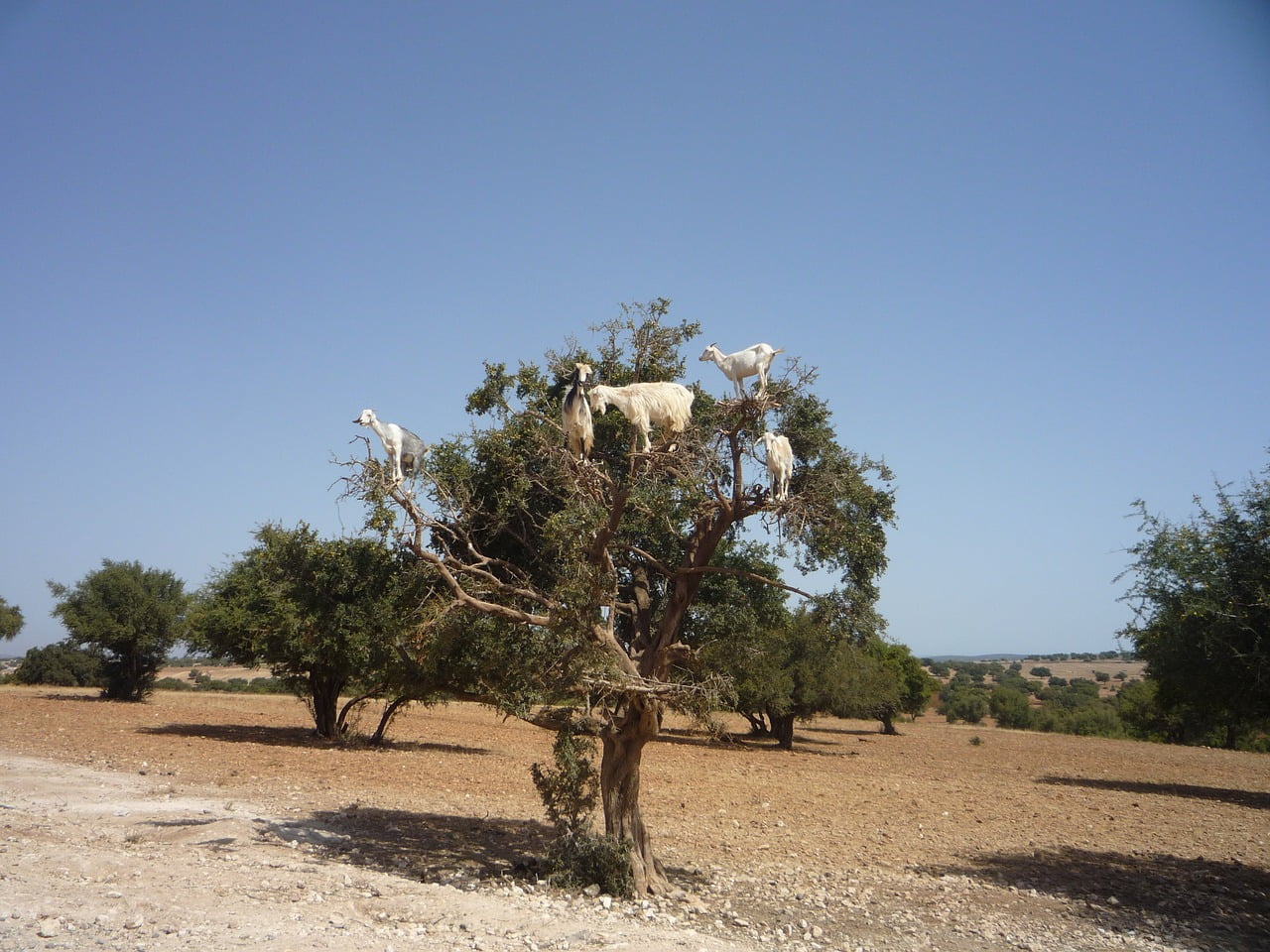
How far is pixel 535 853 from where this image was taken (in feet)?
37.2

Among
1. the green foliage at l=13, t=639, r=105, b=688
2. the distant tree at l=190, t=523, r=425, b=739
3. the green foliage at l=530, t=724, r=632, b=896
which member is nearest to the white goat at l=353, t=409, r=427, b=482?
the green foliage at l=530, t=724, r=632, b=896

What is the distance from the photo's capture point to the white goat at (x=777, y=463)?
9234mm

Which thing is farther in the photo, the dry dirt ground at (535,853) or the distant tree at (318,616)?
the distant tree at (318,616)

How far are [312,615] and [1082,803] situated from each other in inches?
687

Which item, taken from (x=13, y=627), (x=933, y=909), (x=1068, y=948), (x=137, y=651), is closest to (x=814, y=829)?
(x=933, y=909)

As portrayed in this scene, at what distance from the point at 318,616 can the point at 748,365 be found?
14902 millimetres

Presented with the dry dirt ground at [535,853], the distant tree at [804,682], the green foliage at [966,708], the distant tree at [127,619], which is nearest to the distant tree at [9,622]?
the distant tree at [127,619]

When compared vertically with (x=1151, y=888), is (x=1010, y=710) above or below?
above

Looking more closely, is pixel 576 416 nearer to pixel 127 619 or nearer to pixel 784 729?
pixel 784 729

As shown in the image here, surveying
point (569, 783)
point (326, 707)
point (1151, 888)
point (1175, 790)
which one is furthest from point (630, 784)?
point (1175, 790)

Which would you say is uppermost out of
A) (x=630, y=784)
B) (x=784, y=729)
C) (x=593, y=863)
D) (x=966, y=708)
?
(x=630, y=784)

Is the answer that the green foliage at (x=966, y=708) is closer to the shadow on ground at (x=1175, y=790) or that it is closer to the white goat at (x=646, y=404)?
the shadow on ground at (x=1175, y=790)

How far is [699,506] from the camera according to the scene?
9758 millimetres

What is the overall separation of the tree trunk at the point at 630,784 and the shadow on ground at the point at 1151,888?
4195 mm
